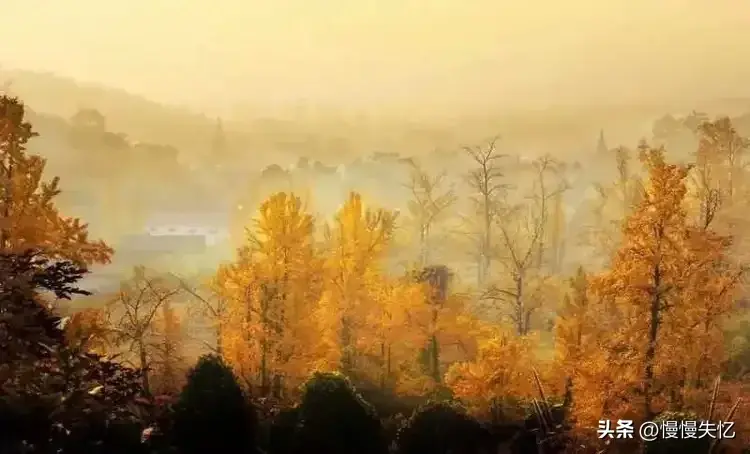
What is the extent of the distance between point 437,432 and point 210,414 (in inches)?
46.3

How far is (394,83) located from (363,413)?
1988 mm

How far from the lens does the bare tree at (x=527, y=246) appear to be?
14.7 ft

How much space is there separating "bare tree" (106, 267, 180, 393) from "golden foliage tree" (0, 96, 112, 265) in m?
0.46

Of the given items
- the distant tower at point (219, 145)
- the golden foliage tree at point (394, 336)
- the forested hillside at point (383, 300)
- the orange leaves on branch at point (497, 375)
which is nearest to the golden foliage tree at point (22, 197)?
the forested hillside at point (383, 300)

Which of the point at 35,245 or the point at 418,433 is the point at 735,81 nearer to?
the point at 418,433

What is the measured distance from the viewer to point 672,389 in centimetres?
405

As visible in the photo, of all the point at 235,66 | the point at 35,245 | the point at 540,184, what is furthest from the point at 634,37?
the point at 35,245

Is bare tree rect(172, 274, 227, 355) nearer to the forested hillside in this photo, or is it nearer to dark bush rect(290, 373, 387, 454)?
the forested hillside

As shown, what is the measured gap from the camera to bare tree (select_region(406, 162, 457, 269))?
4590 mm

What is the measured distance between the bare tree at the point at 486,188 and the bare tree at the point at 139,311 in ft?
6.06

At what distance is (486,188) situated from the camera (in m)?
4.57

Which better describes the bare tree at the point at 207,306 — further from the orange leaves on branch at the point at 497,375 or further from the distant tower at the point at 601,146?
the distant tower at the point at 601,146

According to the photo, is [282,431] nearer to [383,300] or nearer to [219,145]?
[383,300]

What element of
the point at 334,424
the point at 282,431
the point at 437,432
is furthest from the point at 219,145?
the point at 437,432
